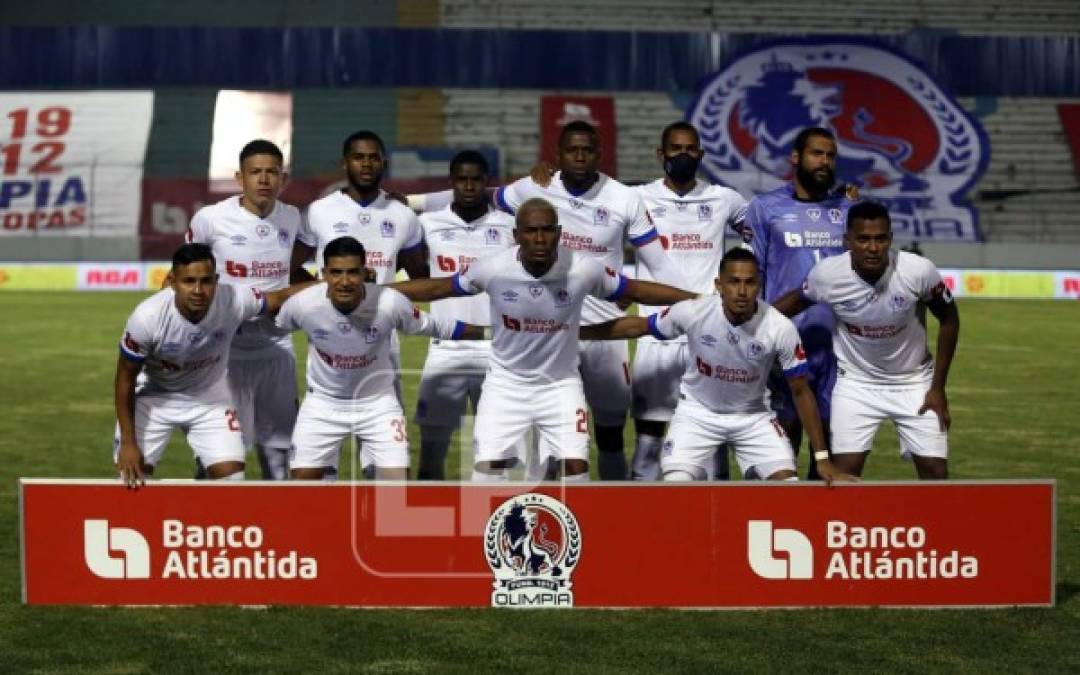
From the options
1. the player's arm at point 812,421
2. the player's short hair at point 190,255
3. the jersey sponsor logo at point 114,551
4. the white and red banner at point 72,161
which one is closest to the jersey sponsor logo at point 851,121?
the white and red banner at point 72,161

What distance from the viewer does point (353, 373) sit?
987 cm

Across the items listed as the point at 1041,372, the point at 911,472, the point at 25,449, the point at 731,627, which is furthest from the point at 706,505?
the point at 1041,372

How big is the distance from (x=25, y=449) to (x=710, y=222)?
22.3 ft

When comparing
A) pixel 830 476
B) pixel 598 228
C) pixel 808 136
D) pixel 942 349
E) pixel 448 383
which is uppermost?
pixel 808 136

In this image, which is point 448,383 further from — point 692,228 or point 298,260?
point 692,228

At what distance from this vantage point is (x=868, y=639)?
323 inches

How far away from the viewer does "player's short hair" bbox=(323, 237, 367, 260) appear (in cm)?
948

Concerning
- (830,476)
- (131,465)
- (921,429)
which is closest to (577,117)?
(921,429)

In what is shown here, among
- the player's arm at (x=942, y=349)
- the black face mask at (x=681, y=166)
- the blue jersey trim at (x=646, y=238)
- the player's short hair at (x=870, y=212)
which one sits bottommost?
the player's arm at (x=942, y=349)

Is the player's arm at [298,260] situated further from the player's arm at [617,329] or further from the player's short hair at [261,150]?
the player's arm at [617,329]

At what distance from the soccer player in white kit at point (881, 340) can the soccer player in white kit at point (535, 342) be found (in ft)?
2.87

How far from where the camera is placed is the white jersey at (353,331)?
9.72 meters

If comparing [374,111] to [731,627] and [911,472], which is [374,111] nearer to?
[911,472]

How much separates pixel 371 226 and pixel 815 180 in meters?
2.71
